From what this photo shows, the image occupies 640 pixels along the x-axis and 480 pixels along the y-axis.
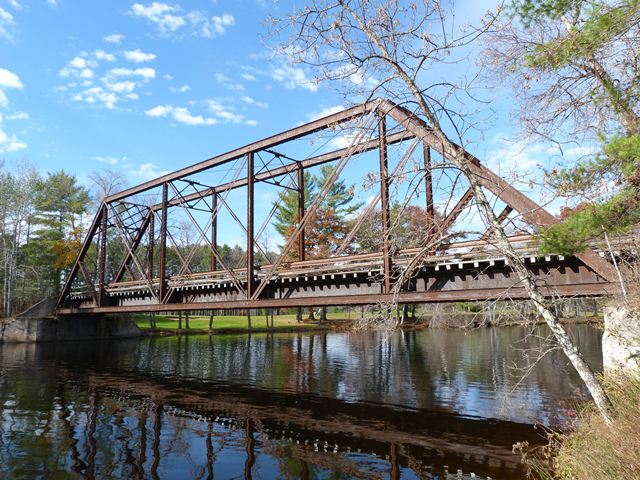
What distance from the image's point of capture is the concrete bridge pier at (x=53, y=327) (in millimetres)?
38344

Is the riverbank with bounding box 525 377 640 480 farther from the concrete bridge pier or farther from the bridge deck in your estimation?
the concrete bridge pier

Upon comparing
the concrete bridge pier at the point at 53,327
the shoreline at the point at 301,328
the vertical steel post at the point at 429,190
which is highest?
the vertical steel post at the point at 429,190

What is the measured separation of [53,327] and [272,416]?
1341 inches

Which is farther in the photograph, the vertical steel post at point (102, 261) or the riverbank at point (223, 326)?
the riverbank at point (223, 326)

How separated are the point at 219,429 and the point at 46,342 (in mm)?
33700

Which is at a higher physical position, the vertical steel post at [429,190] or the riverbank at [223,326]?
the vertical steel post at [429,190]

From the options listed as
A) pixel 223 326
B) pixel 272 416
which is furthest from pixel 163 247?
pixel 223 326

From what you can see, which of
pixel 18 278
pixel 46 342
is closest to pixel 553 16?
pixel 46 342

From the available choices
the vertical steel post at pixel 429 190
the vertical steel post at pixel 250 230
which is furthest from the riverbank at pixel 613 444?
the vertical steel post at pixel 250 230

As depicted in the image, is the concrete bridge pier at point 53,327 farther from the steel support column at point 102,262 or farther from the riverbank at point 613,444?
the riverbank at point 613,444

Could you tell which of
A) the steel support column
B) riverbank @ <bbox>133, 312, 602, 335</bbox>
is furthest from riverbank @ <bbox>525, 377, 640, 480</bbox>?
riverbank @ <bbox>133, 312, 602, 335</bbox>

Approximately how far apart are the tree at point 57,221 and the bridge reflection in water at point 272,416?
28060 mm

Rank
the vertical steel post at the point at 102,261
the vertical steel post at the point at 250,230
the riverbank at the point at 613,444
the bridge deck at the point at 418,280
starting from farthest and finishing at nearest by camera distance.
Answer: the vertical steel post at the point at 102,261 < the vertical steel post at the point at 250,230 < the bridge deck at the point at 418,280 < the riverbank at the point at 613,444

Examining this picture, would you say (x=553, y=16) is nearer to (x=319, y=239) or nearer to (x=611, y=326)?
(x=611, y=326)
